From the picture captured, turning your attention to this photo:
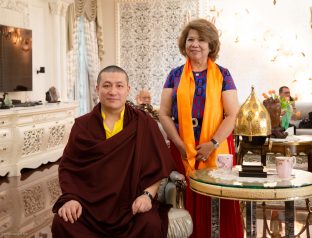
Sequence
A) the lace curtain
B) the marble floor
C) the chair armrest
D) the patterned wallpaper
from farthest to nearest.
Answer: the patterned wallpaper, the lace curtain, the marble floor, the chair armrest

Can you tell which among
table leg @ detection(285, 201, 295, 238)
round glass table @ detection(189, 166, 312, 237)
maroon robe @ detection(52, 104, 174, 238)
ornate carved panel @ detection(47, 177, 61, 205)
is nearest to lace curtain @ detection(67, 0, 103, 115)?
ornate carved panel @ detection(47, 177, 61, 205)

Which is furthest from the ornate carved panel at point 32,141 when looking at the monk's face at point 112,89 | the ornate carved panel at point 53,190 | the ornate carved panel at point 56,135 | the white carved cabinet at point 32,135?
the monk's face at point 112,89

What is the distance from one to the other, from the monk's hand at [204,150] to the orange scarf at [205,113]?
1.3 inches

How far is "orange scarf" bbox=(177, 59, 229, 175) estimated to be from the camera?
9.12ft

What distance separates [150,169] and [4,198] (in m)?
2.76

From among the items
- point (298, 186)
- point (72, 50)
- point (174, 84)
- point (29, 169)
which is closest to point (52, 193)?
point (29, 169)

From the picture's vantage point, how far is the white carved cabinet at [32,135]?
5.77 m

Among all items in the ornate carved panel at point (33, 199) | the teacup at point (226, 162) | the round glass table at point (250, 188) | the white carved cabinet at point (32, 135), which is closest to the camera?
the round glass table at point (250, 188)

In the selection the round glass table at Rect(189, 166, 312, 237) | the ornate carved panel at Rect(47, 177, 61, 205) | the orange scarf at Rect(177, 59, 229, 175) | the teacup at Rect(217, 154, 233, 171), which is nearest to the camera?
the round glass table at Rect(189, 166, 312, 237)

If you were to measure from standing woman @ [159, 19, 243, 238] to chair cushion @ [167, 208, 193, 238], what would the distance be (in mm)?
242

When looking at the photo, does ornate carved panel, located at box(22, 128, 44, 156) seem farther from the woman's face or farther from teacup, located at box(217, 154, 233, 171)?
teacup, located at box(217, 154, 233, 171)

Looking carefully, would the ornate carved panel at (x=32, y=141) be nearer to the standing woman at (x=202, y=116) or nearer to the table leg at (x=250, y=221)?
the standing woman at (x=202, y=116)

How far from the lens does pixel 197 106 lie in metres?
2.82

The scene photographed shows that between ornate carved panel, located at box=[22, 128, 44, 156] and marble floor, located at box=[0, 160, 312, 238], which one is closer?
marble floor, located at box=[0, 160, 312, 238]
